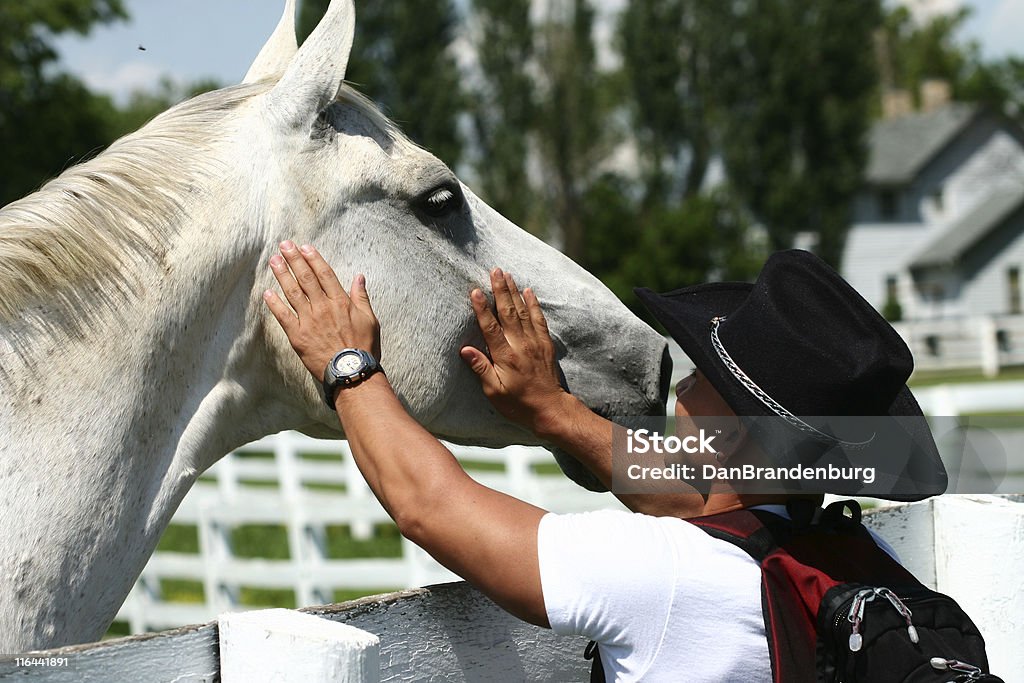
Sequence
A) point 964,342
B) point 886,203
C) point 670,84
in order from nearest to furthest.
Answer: point 964,342 → point 670,84 → point 886,203

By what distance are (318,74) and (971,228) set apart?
41.5 meters

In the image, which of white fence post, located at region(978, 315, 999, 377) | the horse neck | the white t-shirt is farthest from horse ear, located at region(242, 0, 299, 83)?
white fence post, located at region(978, 315, 999, 377)

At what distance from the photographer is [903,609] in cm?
162

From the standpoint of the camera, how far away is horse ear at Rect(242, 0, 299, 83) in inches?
103

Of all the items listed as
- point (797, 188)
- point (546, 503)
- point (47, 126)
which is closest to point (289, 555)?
point (546, 503)

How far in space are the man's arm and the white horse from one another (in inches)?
8.3

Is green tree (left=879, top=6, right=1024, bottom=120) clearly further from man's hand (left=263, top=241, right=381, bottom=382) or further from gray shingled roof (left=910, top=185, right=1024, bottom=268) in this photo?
man's hand (left=263, top=241, right=381, bottom=382)

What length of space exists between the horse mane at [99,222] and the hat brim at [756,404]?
1.00 m

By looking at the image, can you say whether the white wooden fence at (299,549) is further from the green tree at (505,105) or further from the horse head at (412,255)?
the green tree at (505,105)

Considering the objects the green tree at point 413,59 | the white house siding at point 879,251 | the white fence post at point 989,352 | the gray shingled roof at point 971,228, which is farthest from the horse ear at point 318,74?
the white house siding at point 879,251

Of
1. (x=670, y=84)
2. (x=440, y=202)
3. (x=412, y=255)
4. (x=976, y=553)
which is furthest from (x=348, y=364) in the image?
(x=670, y=84)

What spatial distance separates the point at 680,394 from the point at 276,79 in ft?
3.90

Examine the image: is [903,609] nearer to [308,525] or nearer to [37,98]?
[308,525]

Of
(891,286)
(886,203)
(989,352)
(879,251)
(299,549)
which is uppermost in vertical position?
(886,203)
